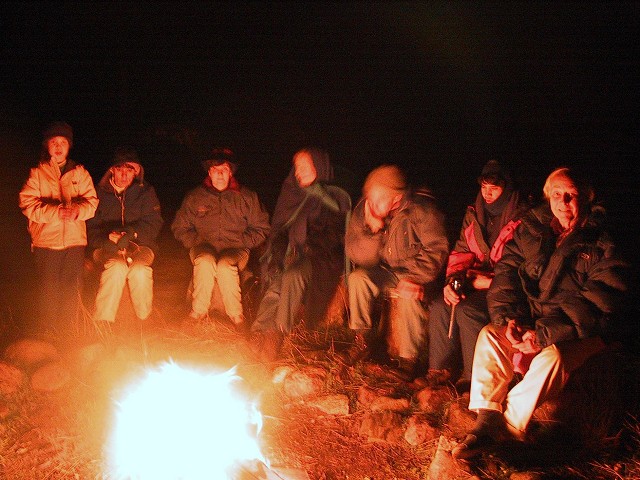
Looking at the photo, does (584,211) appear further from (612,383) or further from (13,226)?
(13,226)

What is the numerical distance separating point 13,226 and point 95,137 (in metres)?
5.33

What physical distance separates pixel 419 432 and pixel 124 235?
316 centimetres

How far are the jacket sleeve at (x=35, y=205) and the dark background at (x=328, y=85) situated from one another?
17.7ft

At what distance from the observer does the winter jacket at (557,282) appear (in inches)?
144

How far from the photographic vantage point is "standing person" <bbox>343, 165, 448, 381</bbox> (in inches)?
183

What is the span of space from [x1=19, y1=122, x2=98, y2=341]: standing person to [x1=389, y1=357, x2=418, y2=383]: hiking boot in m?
2.84

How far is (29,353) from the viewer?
4945 mm

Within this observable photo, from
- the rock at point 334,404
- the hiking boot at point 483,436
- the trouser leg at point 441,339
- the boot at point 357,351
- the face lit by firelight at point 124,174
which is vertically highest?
the face lit by firelight at point 124,174

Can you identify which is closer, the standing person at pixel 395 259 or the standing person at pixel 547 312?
the standing person at pixel 547 312

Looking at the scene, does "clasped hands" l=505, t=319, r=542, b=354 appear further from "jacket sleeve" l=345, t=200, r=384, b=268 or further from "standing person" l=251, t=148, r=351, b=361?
"standing person" l=251, t=148, r=351, b=361

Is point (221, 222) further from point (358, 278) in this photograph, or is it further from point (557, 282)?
point (557, 282)

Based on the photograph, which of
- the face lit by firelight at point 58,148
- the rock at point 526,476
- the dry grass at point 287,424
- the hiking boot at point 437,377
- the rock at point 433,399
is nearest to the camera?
the rock at point 526,476

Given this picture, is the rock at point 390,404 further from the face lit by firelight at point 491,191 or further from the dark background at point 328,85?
the dark background at point 328,85

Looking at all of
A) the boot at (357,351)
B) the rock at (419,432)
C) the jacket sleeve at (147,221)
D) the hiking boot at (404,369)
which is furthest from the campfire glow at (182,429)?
the jacket sleeve at (147,221)
